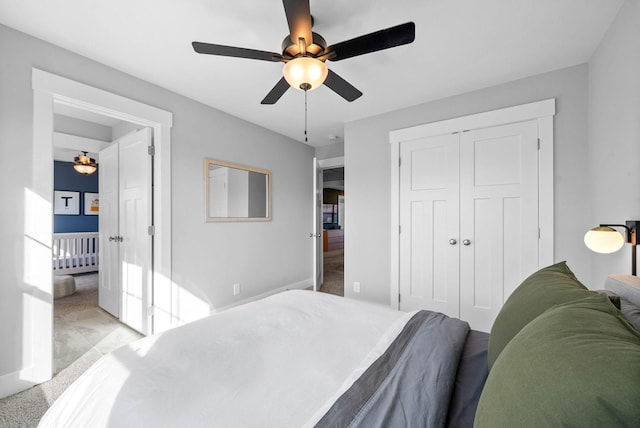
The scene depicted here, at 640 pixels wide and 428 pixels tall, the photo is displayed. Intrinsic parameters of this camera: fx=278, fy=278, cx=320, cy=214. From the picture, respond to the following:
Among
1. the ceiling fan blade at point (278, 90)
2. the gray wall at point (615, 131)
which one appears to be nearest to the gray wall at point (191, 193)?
the ceiling fan blade at point (278, 90)

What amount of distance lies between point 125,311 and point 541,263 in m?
4.14

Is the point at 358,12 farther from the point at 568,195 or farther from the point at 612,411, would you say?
the point at 568,195

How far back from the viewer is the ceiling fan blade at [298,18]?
1.32 metres

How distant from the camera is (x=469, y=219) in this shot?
2.80m

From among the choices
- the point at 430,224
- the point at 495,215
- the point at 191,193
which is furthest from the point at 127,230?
the point at 495,215

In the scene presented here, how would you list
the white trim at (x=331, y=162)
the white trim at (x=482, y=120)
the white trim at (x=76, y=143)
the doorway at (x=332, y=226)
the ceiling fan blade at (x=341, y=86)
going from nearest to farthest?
the ceiling fan blade at (x=341, y=86)
the white trim at (x=482, y=120)
the white trim at (x=76, y=143)
the white trim at (x=331, y=162)
the doorway at (x=332, y=226)

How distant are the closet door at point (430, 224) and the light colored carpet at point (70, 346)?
2925 millimetres

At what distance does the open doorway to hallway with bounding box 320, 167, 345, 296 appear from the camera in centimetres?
714

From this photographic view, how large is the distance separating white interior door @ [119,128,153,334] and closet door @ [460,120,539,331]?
10.3 feet

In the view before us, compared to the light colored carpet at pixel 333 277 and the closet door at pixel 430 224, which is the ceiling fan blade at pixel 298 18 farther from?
the light colored carpet at pixel 333 277

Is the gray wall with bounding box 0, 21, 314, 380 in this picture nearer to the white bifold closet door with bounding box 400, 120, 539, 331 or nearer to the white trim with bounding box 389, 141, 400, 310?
the white trim with bounding box 389, 141, 400, 310

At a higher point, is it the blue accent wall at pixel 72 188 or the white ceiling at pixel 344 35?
the white ceiling at pixel 344 35

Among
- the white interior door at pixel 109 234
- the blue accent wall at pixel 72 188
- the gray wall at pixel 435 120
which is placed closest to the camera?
the gray wall at pixel 435 120

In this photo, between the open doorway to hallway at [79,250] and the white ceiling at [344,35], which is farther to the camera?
the open doorway to hallway at [79,250]
